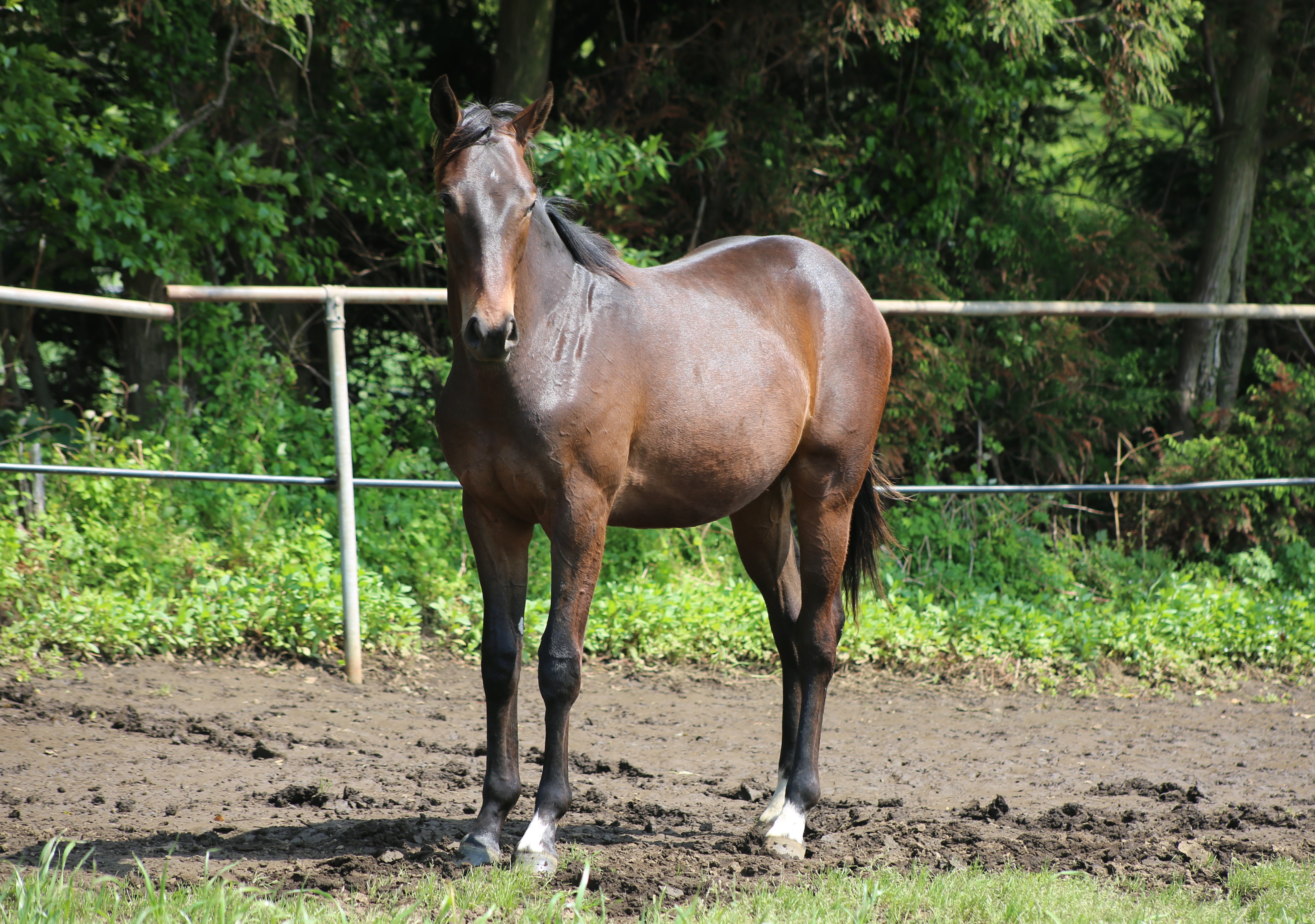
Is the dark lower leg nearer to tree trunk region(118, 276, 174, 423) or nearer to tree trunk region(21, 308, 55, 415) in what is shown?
tree trunk region(118, 276, 174, 423)

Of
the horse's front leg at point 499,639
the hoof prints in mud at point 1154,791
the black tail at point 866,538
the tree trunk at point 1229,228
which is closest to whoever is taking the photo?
the horse's front leg at point 499,639

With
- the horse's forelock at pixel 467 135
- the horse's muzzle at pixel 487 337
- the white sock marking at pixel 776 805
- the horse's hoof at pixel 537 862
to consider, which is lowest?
the white sock marking at pixel 776 805

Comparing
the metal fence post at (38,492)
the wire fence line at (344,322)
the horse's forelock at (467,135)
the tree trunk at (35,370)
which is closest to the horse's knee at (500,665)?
the horse's forelock at (467,135)

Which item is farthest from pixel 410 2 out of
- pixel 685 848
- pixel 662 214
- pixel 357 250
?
pixel 685 848

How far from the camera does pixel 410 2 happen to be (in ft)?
26.0

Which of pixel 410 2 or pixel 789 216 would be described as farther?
pixel 410 2

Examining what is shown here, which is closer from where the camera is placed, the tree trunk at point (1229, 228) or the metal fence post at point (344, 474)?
the metal fence post at point (344, 474)

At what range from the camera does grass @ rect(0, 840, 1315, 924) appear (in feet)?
7.64

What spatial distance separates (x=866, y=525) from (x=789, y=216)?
13.1 ft

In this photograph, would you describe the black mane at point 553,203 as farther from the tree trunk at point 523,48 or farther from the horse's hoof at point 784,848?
the tree trunk at point 523,48

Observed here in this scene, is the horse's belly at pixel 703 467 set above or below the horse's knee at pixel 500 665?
above

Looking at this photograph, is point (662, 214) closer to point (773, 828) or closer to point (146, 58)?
point (146, 58)

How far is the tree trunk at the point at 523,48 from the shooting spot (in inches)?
274

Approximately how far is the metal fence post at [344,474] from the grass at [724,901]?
6.72 ft
